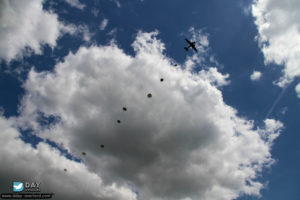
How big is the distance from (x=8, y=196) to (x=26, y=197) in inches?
442

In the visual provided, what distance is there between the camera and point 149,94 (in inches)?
2557

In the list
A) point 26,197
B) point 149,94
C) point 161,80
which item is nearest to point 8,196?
point 26,197

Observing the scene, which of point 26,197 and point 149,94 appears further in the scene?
point 26,197

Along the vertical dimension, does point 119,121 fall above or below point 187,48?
below

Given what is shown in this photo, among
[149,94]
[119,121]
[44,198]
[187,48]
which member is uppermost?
[187,48]

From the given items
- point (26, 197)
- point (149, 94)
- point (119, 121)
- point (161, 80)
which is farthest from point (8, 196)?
point (161, 80)

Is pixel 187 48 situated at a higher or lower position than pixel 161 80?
higher

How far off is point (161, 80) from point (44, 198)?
89.0 meters

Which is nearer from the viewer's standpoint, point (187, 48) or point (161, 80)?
point (161, 80)

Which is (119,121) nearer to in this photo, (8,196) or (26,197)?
(26,197)

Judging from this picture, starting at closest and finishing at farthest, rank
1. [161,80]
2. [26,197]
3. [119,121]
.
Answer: [161,80] → [119,121] → [26,197]

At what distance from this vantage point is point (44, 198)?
96.8 metres

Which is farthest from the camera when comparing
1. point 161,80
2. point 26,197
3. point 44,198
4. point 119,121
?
point 44,198

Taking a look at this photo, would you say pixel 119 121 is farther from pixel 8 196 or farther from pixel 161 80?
pixel 8 196
